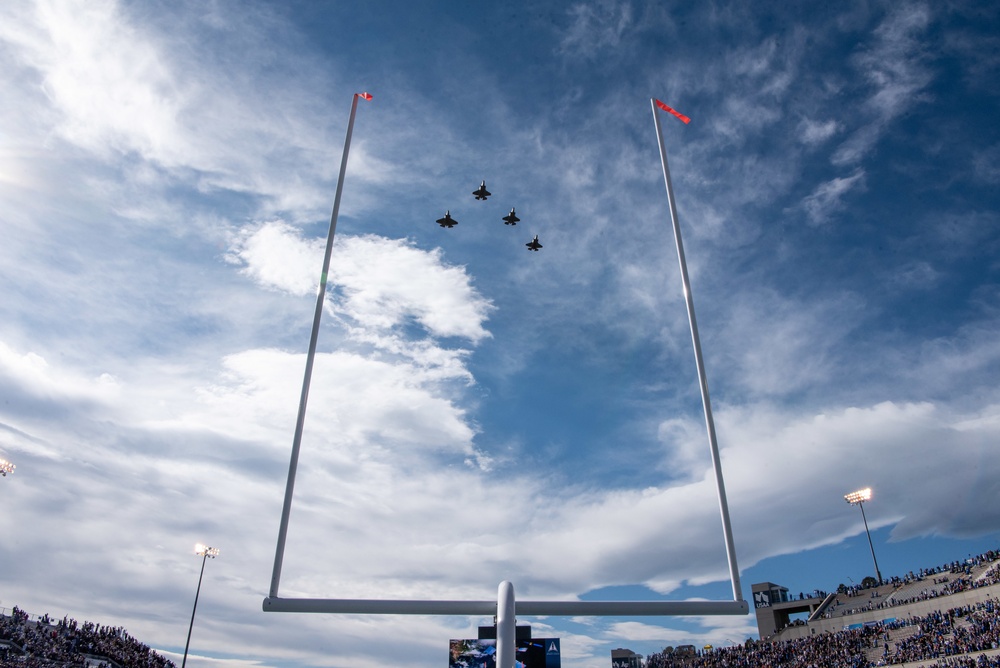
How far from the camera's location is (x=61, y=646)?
95.8 ft

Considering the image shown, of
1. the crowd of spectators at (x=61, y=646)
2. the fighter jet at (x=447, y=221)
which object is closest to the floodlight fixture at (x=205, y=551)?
the crowd of spectators at (x=61, y=646)

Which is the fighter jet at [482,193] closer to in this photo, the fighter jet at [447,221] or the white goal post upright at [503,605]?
the fighter jet at [447,221]

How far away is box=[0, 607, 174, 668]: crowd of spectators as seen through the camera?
2669 centimetres

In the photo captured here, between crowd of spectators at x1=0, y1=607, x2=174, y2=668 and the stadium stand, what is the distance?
33.3 m

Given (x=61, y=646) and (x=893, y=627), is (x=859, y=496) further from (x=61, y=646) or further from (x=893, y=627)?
(x=61, y=646)

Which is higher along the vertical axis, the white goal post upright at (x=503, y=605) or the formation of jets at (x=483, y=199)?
the formation of jets at (x=483, y=199)

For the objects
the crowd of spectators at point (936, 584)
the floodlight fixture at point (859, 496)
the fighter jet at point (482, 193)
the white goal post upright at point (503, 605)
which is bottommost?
the white goal post upright at point (503, 605)

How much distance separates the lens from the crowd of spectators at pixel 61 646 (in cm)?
2669

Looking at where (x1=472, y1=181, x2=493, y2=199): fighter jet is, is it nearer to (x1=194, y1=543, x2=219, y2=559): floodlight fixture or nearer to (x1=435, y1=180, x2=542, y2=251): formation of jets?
(x1=435, y1=180, x2=542, y2=251): formation of jets

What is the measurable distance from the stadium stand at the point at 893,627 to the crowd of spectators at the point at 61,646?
3329 cm

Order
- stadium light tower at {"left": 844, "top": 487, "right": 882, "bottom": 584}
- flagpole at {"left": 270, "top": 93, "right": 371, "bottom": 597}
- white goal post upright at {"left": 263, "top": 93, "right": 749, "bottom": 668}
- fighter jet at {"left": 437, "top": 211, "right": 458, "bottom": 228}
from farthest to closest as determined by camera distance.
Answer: stadium light tower at {"left": 844, "top": 487, "right": 882, "bottom": 584} < fighter jet at {"left": 437, "top": 211, "right": 458, "bottom": 228} < flagpole at {"left": 270, "top": 93, "right": 371, "bottom": 597} < white goal post upright at {"left": 263, "top": 93, "right": 749, "bottom": 668}

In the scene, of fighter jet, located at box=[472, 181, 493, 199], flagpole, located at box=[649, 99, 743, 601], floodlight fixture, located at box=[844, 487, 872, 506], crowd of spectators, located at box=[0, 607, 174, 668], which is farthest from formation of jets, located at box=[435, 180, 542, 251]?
floodlight fixture, located at box=[844, 487, 872, 506]

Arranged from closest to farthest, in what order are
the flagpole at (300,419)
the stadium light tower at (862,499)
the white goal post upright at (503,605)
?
the white goal post upright at (503,605), the flagpole at (300,419), the stadium light tower at (862,499)

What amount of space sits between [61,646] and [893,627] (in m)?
39.6
